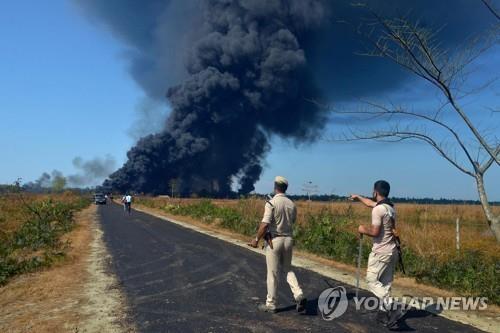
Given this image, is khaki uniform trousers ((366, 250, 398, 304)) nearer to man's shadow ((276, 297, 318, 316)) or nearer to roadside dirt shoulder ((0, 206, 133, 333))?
man's shadow ((276, 297, 318, 316))

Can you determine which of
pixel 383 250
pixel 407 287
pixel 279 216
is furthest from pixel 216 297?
pixel 407 287

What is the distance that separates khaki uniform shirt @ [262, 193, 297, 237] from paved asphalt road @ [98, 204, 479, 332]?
119 cm

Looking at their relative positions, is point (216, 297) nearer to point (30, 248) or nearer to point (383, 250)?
point (383, 250)

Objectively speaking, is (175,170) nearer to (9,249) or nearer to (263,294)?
(9,249)

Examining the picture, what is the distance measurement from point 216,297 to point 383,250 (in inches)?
117

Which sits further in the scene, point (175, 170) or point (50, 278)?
point (175, 170)

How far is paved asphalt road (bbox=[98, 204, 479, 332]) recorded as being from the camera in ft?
19.7

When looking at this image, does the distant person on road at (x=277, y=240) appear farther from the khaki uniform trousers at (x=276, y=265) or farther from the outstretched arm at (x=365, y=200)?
the outstretched arm at (x=365, y=200)

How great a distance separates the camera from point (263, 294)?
25.8ft

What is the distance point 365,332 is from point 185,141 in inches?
3031

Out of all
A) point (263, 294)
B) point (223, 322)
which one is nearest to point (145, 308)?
point (223, 322)

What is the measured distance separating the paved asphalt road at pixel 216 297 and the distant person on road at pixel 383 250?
0.33 metres

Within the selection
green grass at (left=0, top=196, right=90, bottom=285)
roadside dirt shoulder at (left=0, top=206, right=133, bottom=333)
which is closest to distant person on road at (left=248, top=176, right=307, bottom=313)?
roadside dirt shoulder at (left=0, top=206, right=133, bottom=333)

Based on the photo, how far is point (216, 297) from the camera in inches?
300
